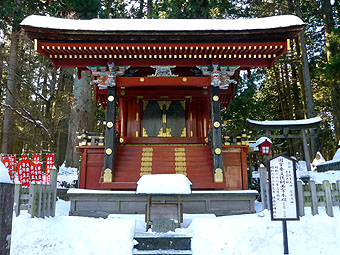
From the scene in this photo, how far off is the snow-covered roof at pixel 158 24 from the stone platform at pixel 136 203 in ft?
17.5

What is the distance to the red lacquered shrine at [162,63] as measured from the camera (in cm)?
992

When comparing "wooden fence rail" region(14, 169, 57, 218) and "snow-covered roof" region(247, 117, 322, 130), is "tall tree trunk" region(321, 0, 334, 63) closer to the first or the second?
"snow-covered roof" region(247, 117, 322, 130)

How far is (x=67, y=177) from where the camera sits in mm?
17578

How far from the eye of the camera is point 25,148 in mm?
32781

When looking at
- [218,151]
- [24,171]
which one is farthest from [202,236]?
[24,171]

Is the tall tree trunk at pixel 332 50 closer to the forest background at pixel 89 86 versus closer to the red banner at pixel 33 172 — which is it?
the forest background at pixel 89 86

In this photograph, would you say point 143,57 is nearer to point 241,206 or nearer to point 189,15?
point 241,206

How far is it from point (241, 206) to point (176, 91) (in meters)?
5.82

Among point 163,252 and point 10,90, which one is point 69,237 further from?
point 10,90

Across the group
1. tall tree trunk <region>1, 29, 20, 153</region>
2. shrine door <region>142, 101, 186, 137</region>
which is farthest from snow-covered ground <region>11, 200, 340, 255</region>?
tall tree trunk <region>1, 29, 20, 153</region>

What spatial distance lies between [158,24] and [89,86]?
9445 millimetres

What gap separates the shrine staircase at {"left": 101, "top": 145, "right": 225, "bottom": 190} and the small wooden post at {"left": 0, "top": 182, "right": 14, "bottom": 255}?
764 centimetres

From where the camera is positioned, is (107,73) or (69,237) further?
(107,73)

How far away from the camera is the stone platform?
941 centimetres
